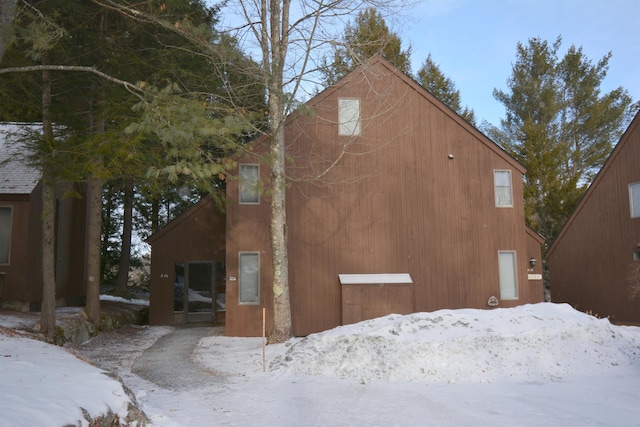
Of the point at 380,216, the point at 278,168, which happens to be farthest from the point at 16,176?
the point at 380,216

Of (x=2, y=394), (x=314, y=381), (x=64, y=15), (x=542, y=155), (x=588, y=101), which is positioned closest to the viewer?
(x=2, y=394)

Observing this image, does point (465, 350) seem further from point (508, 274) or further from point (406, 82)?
point (406, 82)

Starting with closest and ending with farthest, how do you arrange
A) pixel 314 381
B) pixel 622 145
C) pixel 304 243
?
pixel 314 381, pixel 304 243, pixel 622 145

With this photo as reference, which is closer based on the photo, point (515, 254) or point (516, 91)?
point (515, 254)

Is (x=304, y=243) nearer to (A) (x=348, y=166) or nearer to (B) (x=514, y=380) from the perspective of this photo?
(A) (x=348, y=166)

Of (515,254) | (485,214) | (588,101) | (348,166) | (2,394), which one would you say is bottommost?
(2,394)

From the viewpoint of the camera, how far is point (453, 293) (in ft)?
51.8

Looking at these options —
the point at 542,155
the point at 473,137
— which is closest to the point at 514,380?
the point at 473,137

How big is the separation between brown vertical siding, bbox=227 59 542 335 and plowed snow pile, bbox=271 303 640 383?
4.92 m

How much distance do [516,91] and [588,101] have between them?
416 cm

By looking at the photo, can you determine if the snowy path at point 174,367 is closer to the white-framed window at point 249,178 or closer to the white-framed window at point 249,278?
the white-framed window at point 249,278

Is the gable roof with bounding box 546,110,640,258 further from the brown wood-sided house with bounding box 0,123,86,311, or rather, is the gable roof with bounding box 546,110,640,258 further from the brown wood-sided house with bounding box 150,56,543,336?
the brown wood-sided house with bounding box 0,123,86,311

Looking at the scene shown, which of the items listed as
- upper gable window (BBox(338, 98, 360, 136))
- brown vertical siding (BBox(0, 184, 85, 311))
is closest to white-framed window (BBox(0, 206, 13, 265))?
brown vertical siding (BBox(0, 184, 85, 311))

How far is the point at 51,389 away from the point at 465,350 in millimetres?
6451
